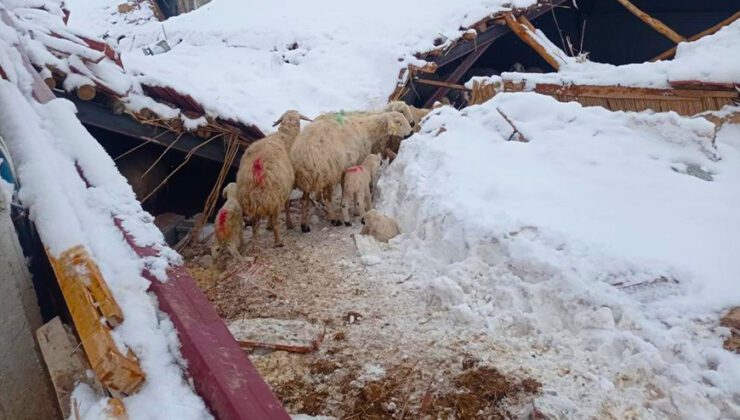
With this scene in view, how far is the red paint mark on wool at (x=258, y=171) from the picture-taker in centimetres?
545

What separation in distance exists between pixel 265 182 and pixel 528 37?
744cm

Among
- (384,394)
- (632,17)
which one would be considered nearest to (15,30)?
(384,394)

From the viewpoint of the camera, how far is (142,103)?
590 centimetres

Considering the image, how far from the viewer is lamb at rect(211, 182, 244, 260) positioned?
5.48 m

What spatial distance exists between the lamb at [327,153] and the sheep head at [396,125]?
0.76 ft

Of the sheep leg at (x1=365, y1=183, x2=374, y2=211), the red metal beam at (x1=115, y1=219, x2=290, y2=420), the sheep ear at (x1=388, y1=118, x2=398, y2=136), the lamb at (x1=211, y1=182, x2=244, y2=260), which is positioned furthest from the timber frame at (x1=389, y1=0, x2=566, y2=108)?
the red metal beam at (x1=115, y1=219, x2=290, y2=420)

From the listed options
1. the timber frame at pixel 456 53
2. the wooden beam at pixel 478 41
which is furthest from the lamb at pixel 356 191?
the wooden beam at pixel 478 41

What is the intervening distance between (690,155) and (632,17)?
10.1 meters

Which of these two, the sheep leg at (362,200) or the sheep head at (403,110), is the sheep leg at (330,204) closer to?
the sheep leg at (362,200)

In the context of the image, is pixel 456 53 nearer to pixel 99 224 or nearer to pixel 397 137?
pixel 397 137

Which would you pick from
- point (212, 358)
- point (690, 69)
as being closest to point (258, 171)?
point (212, 358)

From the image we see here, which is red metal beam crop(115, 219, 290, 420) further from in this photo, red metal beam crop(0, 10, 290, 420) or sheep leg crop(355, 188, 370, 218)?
sheep leg crop(355, 188, 370, 218)

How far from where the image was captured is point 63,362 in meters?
2.19

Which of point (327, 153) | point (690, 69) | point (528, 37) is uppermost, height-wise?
point (690, 69)
